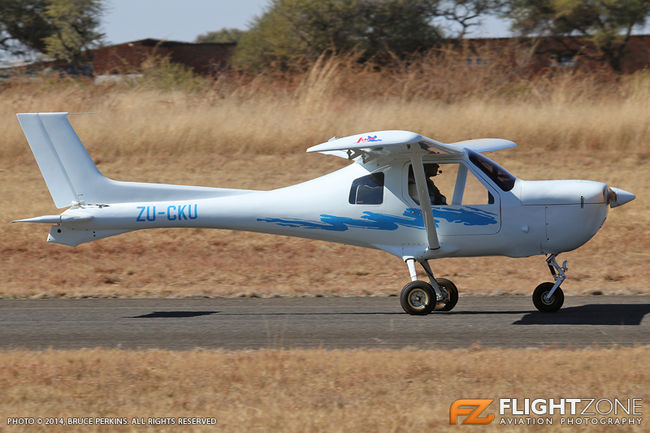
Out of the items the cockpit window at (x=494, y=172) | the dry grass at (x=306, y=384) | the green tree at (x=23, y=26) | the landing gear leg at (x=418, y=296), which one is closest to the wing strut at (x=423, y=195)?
the landing gear leg at (x=418, y=296)

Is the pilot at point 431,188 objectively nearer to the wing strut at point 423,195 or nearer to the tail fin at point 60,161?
the wing strut at point 423,195

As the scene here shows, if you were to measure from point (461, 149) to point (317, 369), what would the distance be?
3.67 m

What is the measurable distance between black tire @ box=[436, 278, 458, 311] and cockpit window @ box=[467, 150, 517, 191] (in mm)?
1482

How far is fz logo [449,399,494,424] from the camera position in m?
5.93

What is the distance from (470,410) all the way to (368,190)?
14.4 feet

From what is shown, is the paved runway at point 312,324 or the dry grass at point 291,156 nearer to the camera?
the paved runway at point 312,324

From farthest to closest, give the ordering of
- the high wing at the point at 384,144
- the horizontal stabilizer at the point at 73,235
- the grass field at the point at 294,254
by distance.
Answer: the horizontal stabilizer at the point at 73,235 < the high wing at the point at 384,144 < the grass field at the point at 294,254

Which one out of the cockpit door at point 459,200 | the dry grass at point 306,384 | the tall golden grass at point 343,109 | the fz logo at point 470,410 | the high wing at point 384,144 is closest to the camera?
the fz logo at point 470,410

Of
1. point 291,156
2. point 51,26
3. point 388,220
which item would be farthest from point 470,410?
point 51,26

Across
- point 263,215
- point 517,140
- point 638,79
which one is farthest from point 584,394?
point 638,79

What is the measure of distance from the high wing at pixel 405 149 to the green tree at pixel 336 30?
68.7 ft

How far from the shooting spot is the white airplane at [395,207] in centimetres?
966

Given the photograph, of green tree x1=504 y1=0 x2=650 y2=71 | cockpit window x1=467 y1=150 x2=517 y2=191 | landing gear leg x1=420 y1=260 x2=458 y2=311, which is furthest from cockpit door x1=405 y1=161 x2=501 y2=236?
green tree x1=504 y1=0 x2=650 y2=71

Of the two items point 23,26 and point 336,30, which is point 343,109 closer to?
point 336,30
